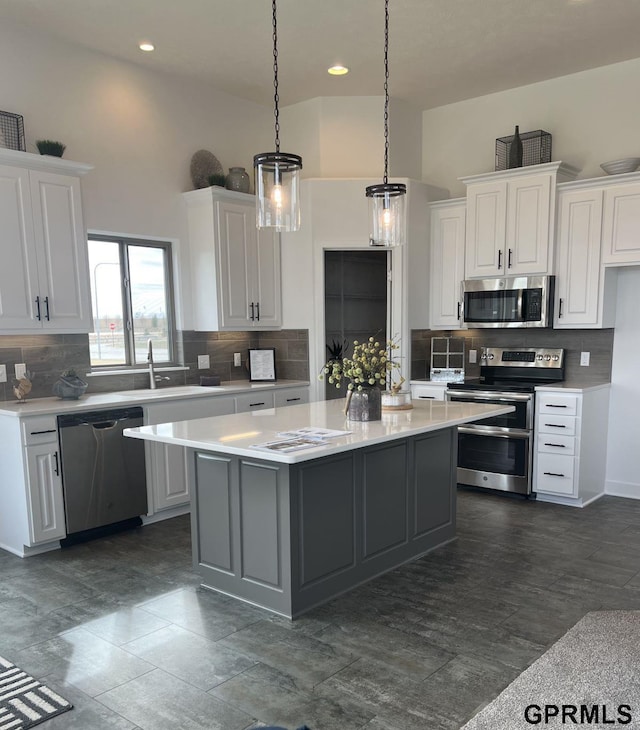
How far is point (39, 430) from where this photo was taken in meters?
3.72

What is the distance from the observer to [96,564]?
12.0ft

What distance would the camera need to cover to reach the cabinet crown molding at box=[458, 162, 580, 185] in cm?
473

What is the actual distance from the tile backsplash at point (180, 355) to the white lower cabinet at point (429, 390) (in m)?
1.03

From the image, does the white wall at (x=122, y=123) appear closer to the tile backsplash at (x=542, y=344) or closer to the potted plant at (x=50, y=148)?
the potted plant at (x=50, y=148)

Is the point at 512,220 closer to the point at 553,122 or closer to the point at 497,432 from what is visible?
the point at 553,122

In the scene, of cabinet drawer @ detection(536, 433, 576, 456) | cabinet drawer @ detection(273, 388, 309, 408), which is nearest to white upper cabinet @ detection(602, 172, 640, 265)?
cabinet drawer @ detection(536, 433, 576, 456)

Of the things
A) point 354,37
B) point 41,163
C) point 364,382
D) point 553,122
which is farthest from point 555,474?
point 41,163

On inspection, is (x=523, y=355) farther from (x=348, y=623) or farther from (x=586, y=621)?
(x=348, y=623)

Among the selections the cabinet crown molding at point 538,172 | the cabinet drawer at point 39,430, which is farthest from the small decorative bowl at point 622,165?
the cabinet drawer at point 39,430

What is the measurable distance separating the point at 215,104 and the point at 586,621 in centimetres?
498

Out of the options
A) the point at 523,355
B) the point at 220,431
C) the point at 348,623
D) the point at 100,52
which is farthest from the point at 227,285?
the point at 348,623

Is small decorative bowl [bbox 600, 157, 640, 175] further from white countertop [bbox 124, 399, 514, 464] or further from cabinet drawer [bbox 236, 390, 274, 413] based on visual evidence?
cabinet drawer [bbox 236, 390, 274, 413]

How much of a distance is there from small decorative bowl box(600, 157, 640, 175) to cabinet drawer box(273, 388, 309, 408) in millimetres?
3098

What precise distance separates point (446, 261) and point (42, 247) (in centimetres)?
345
